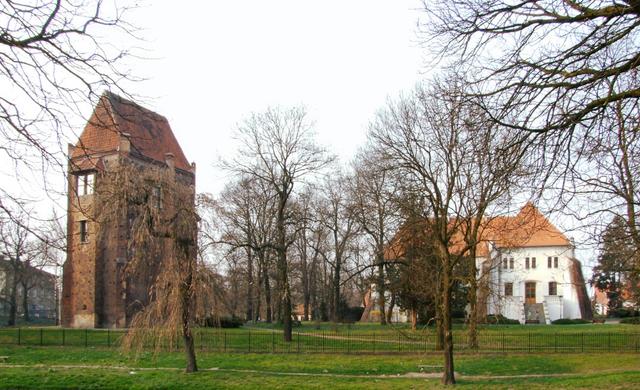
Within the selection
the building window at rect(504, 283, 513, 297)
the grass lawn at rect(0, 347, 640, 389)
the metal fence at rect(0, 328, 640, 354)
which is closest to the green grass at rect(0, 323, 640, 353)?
the metal fence at rect(0, 328, 640, 354)

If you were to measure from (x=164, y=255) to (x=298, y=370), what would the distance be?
229 inches

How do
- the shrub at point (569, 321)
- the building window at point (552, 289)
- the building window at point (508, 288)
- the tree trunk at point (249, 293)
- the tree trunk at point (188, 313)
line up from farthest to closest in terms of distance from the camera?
the building window at point (508, 288) < the building window at point (552, 289) < the shrub at point (569, 321) < the tree trunk at point (249, 293) < the tree trunk at point (188, 313)

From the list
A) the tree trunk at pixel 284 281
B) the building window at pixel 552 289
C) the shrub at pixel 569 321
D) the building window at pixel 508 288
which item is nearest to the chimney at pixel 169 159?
the tree trunk at pixel 284 281

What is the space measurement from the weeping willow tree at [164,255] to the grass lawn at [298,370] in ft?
4.12

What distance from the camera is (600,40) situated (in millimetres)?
7773

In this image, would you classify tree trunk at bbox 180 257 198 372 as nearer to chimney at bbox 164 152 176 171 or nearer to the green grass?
the green grass

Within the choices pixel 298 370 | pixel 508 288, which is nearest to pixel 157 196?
pixel 298 370

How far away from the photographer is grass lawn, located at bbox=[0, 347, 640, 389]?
16.8 metres

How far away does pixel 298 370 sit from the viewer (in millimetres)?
20438

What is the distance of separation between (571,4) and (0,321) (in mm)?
69396

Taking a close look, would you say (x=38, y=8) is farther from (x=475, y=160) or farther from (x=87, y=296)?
(x=87, y=296)

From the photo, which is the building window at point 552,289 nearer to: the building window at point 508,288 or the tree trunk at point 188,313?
the building window at point 508,288

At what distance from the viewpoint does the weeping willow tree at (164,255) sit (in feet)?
61.5

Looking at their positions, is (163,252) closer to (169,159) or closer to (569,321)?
(169,159)
